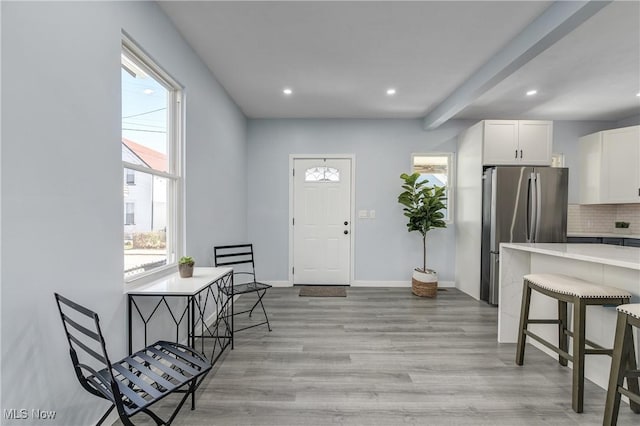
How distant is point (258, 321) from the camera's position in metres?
3.19

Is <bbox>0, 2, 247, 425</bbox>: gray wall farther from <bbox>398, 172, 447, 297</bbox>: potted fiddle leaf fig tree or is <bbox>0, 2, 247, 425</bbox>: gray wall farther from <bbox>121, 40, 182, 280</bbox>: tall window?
<bbox>398, 172, 447, 297</bbox>: potted fiddle leaf fig tree

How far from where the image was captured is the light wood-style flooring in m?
1.73

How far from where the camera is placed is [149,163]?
7.09 ft

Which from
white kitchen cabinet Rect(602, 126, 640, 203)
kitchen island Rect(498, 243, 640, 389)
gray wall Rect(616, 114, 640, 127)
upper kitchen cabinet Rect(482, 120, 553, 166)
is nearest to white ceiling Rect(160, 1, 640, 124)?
gray wall Rect(616, 114, 640, 127)

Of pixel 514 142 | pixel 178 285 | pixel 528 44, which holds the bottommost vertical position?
pixel 178 285

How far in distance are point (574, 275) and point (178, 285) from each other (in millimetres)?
2949

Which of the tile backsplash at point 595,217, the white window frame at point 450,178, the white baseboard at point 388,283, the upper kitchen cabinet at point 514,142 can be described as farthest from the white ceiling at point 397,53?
the white baseboard at point 388,283

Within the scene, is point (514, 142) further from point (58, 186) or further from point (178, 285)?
point (58, 186)

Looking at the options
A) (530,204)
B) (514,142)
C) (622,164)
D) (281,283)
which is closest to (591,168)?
(622,164)

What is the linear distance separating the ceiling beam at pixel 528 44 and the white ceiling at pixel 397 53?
0.07 m

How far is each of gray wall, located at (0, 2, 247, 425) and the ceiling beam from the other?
2.78 metres

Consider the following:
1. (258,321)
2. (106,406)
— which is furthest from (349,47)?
(106,406)

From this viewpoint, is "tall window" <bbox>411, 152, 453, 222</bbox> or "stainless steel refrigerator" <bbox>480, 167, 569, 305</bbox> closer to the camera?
"stainless steel refrigerator" <bbox>480, 167, 569, 305</bbox>

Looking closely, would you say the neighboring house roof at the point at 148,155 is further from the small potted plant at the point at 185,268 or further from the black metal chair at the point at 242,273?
the black metal chair at the point at 242,273
